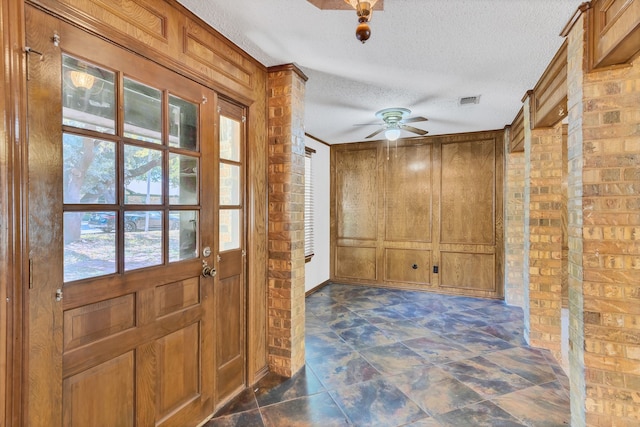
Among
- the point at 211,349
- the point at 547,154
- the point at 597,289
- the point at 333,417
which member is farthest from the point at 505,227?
the point at 211,349

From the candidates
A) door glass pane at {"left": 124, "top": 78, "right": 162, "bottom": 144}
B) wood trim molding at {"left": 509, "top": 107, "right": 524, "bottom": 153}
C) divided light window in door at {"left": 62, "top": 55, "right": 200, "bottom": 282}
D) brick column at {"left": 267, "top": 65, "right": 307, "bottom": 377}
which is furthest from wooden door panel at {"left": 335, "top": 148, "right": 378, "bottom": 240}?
door glass pane at {"left": 124, "top": 78, "right": 162, "bottom": 144}

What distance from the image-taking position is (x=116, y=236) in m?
1.53

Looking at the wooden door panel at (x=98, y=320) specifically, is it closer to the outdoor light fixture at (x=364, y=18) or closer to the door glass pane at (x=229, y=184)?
the door glass pane at (x=229, y=184)

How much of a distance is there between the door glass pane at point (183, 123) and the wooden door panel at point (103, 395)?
47.0 inches

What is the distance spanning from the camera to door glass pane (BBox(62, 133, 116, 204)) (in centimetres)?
135

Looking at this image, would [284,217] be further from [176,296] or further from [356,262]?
[356,262]

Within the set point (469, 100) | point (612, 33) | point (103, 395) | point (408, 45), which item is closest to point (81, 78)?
point (103, 395)

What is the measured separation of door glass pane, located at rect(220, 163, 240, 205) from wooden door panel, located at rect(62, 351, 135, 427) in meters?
1.10

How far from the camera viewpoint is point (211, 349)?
2.11 metres

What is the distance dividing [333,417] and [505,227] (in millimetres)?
3859

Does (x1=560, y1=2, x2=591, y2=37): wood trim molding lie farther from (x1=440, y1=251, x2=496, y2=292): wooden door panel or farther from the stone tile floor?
(x1=440, y1=251, x2=496, y2=292): wooden door panel

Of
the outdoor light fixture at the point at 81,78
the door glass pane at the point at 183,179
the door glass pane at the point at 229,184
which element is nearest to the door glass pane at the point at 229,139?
the door glass pane at the point at 229,184

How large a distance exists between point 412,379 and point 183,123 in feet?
8.54

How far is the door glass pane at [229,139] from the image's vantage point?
2.23 metres
